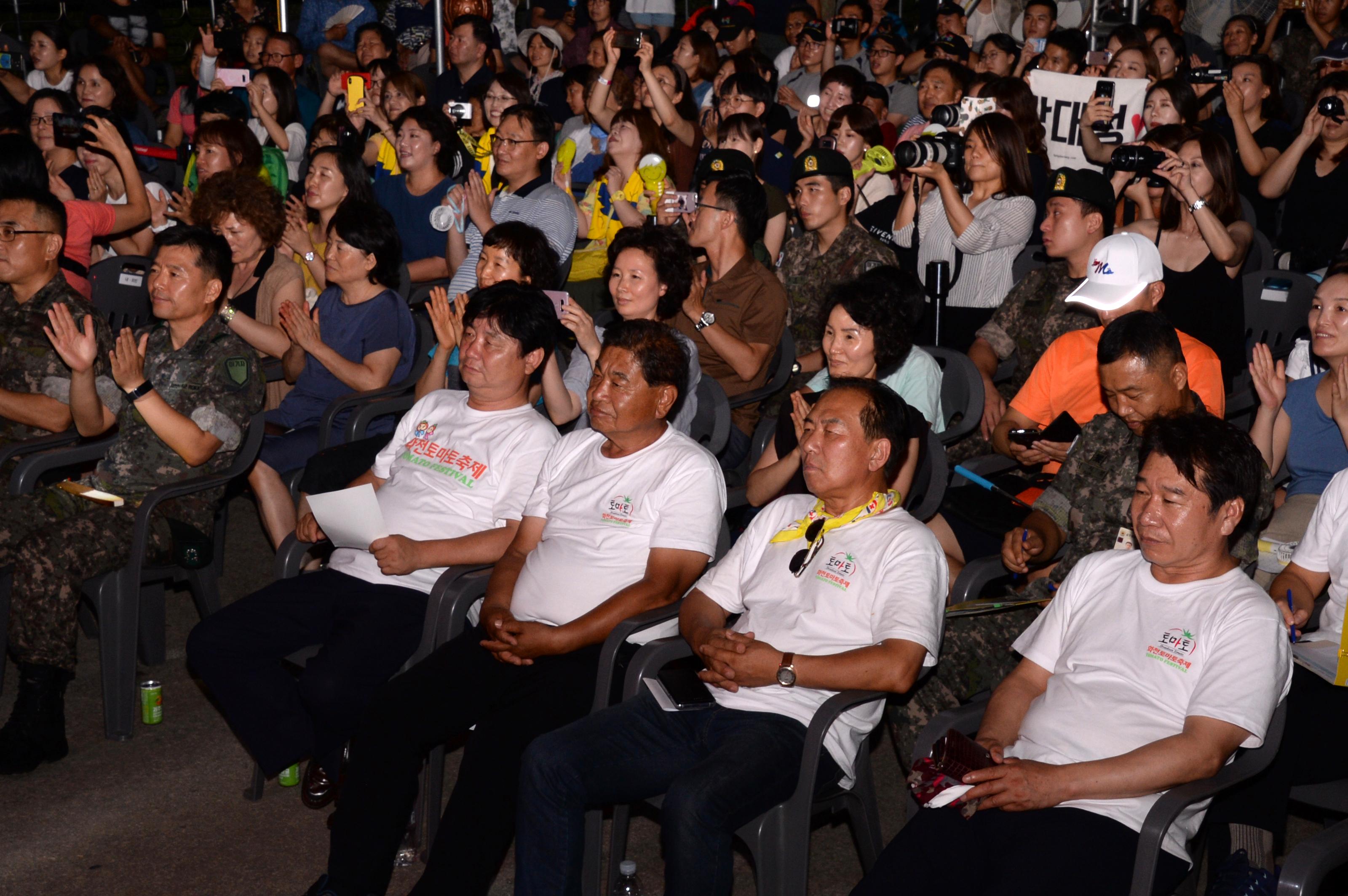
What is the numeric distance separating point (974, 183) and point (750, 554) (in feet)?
8.76

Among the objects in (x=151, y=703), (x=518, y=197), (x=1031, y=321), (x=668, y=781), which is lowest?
(x=151, y=703)

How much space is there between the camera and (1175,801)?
2.25 m

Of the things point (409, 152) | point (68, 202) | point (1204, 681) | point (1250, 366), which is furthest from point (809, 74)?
point (1204, 681)

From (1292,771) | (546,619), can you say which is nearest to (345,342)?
(546,619)

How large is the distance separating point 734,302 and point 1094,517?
171 centimetres

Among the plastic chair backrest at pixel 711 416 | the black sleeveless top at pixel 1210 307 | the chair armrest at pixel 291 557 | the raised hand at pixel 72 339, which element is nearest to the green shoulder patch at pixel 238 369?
the raised hand at pixel 72 339

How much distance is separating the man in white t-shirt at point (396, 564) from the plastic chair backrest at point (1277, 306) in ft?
8.45

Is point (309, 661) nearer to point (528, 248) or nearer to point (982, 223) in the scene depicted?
point (528, 248)

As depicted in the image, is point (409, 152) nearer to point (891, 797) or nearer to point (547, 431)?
point (547, 431)

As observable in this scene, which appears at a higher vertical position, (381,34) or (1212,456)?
(1212,456)

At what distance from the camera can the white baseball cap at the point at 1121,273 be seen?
362cm

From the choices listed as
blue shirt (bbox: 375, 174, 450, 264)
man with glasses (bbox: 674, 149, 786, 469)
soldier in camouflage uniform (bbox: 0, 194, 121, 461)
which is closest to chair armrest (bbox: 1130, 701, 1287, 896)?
man with glasses (bbox: 674, 149, 786, 469)

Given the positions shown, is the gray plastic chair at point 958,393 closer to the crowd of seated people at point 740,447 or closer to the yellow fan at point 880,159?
the crowd of seated people at point 740,447

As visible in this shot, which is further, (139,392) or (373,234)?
(373,234)
